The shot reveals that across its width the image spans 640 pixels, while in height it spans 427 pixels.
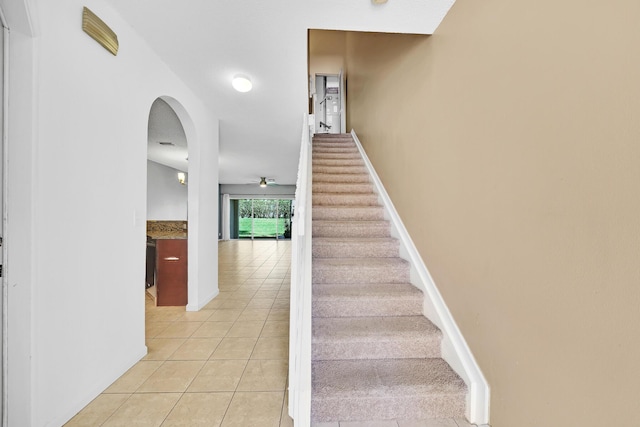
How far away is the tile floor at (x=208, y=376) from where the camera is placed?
1.50 meters

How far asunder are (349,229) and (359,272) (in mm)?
576

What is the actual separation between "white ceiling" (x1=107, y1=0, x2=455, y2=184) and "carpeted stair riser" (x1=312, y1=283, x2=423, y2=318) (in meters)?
1.91

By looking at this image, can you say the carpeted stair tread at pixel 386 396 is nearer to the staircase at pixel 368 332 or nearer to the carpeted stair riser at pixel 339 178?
the staircase at pixel 368 332

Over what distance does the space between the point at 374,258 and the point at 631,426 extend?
1.70 metres

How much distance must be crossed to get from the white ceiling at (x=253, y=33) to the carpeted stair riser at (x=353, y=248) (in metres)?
1.67

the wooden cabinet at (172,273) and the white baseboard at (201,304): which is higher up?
the wooden cabinet at (172,273)

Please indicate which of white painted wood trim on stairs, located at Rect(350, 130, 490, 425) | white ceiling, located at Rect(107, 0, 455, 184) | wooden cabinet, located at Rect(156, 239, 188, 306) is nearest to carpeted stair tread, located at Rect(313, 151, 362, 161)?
white ceiling, located at Rect(107, 0, 455, 184)

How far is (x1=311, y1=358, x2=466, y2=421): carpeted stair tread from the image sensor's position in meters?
1.44

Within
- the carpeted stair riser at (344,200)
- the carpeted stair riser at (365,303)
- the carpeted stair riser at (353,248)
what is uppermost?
the carpeted stair riser at (344,200)

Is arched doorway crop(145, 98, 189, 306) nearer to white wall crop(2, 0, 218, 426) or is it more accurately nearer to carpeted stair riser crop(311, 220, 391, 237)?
white wall crop(2, 0, 218, 426)

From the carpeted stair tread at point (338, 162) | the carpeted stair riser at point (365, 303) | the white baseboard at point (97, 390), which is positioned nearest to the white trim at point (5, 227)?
the white baseboard at point (97, 390)

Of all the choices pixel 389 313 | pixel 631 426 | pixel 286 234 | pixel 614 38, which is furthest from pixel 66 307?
pixel 286 234

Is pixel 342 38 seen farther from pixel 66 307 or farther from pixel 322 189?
pixel 66 307

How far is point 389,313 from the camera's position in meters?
2.00
